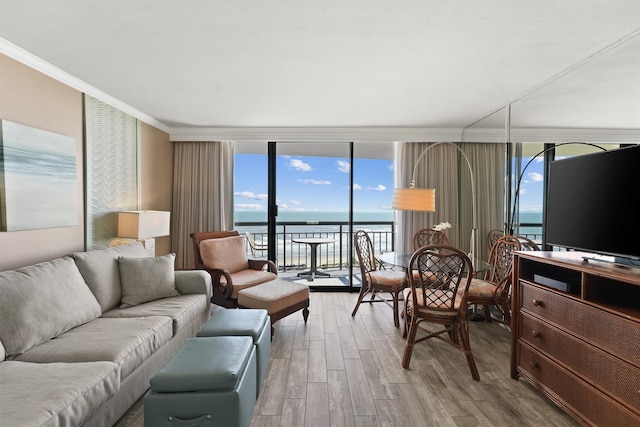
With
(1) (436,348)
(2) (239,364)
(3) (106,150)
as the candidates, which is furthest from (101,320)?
(1) (436,348)

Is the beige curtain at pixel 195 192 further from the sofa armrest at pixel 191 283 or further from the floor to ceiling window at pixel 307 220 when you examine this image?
the sofa armrest at pixel 191 283

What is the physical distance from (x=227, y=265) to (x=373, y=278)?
1843 millimetres

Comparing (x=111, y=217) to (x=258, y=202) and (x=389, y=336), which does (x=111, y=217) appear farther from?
(x=389, y=336)

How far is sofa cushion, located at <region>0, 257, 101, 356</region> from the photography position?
1813mm

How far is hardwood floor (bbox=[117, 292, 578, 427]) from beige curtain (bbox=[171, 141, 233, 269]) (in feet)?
7.34

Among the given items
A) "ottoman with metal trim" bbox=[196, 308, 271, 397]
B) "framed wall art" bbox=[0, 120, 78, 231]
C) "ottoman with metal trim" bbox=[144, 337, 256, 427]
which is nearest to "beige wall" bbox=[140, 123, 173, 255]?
"framed wall art" bbox=[0, 120, 78, 231]

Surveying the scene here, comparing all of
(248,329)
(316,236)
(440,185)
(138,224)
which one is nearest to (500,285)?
(440,185)

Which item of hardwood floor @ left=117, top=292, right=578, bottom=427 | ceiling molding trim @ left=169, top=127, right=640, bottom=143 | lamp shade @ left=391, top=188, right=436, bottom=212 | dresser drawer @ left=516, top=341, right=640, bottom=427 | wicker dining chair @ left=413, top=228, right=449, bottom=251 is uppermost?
ceiling molding trim @ left=169, top=127, right=640, bottom=143

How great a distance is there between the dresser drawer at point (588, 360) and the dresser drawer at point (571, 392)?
50 millimetres

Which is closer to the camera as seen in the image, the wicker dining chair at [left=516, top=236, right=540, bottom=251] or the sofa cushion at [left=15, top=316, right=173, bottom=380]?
the sofa cushion at [left=15, top=316, right=173, bottom=380]

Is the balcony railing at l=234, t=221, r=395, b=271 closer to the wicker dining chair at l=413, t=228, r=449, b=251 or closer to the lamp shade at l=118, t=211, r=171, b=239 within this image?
the wicker dining chair at l=413, t=228, r=449, b=251

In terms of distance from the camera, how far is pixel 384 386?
2.33m

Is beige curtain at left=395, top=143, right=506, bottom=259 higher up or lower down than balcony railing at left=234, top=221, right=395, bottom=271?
higher up

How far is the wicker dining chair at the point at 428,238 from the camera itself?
4340 millimetres
